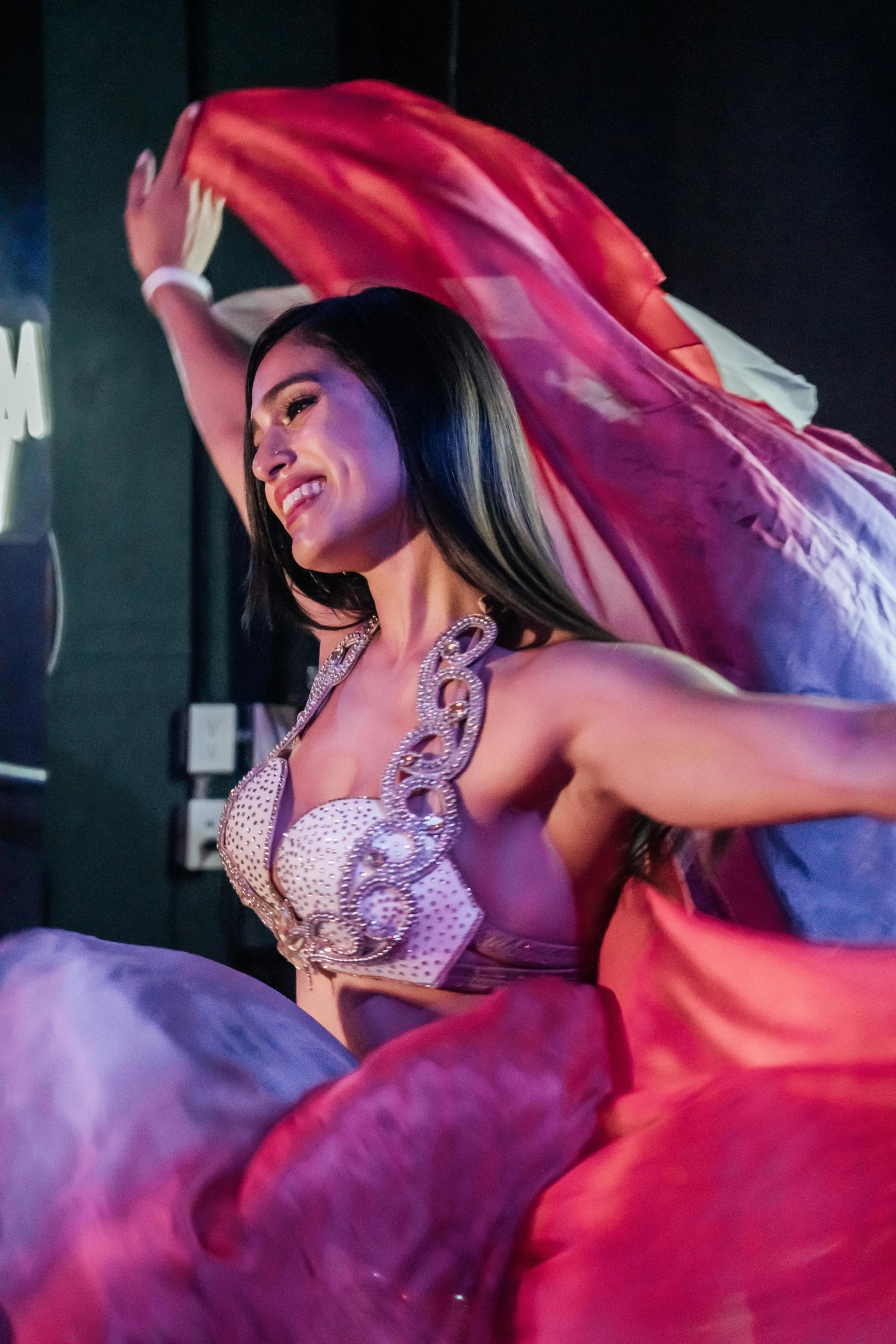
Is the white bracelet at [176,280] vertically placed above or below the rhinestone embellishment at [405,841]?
above

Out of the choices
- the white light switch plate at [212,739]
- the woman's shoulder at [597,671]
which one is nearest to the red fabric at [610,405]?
the woman's shoulder at [597,671]

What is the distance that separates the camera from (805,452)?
1.14 metres

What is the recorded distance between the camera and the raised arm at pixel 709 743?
0.76m

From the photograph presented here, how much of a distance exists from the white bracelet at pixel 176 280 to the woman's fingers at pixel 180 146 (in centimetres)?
11

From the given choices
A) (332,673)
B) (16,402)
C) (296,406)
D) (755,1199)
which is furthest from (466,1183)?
(16,402)

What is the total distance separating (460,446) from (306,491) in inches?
6.1

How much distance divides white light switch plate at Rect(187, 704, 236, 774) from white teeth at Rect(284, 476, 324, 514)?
1.47ft

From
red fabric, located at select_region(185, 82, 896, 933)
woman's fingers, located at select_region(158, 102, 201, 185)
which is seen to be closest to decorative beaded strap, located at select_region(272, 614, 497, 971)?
red fabric, located at select_region(185, 82, 896, 933)

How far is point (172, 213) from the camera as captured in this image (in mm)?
1380

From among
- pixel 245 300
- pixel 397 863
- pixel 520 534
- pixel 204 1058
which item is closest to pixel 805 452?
pixel 520 534

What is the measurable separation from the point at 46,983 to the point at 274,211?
913 millimetres

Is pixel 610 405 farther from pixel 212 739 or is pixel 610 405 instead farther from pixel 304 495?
pixel 212 739

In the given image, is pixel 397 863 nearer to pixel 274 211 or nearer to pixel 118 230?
pixel 274 211

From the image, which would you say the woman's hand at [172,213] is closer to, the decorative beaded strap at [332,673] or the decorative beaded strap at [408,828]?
the decorative beaded strap at [332,673]
